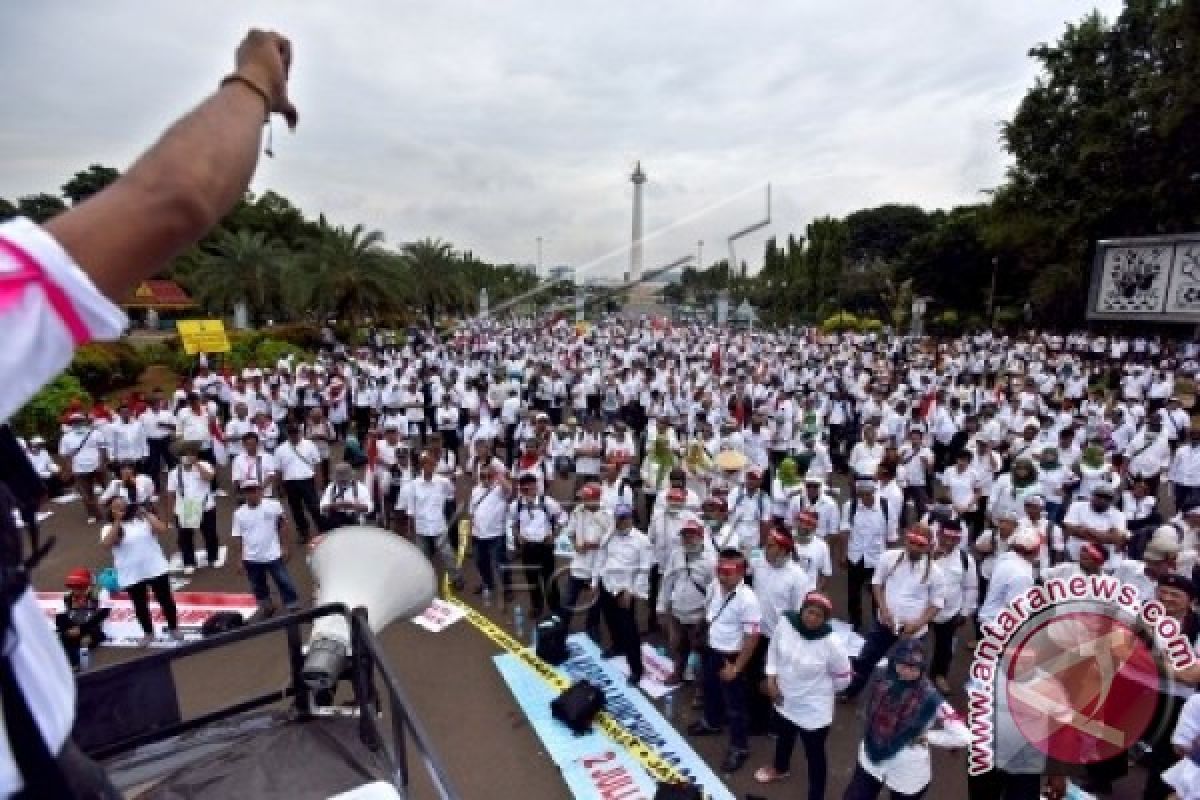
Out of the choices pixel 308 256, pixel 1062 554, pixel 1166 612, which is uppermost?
pixel 308 256

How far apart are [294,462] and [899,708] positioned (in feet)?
26.9

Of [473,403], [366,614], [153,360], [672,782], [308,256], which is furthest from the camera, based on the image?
[308,256]

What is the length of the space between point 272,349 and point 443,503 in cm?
1817

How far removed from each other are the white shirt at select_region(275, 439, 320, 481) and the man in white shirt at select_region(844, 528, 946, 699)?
24.4ft

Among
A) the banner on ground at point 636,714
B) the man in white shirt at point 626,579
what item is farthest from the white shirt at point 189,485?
the man in white shirt at point 626,579

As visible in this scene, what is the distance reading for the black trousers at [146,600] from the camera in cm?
713

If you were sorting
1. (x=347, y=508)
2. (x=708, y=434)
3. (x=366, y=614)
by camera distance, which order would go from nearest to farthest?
(x=366, y=614) → (x=347, y=508) → (x=708, y=434)

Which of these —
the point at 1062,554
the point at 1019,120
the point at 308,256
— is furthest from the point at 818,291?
the point at 1062,554

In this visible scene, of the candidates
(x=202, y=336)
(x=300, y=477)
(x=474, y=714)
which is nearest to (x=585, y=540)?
(x=474, y=714)

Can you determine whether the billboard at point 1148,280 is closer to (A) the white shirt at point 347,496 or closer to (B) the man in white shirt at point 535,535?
(B) the man in white shirt at point 535,535

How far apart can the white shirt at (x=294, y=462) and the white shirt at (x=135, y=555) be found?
111 inches

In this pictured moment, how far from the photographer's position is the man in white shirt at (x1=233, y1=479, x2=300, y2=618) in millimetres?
7500

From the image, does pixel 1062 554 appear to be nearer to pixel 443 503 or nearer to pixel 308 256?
pixel 443 503

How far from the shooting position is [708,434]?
12.2 metres
